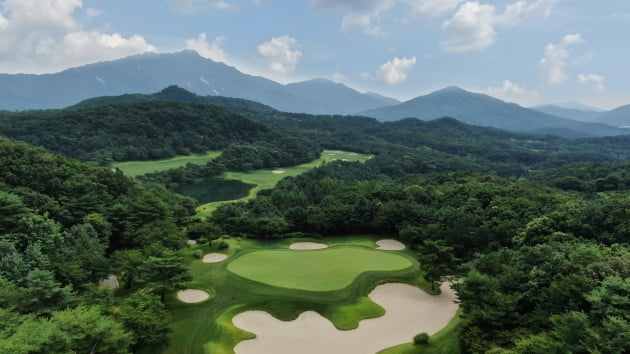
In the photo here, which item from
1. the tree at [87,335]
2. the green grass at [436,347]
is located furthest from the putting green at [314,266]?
the tree at [87,335]

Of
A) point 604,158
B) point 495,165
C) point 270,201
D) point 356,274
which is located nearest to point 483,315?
point 356,274

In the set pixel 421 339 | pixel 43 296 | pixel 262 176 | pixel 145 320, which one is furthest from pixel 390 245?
pixel 262 176

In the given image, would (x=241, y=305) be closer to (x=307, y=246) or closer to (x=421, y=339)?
(x=421, y=339)

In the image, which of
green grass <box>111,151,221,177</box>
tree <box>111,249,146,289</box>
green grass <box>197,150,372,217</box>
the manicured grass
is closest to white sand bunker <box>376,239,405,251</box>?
tree <box>111,249,146,289</box>

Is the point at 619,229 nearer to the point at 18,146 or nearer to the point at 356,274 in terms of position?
the point at 356,274

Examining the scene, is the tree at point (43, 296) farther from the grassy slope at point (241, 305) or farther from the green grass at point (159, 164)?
the green grass at point (159, 164)

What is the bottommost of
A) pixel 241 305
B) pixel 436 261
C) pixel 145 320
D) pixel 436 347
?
pixel 436 347
